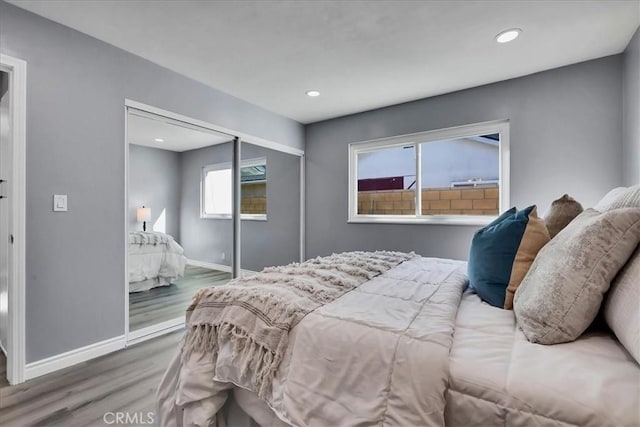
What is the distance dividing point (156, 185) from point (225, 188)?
0.78 metres

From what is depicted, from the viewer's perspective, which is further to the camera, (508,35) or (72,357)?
(508,35)

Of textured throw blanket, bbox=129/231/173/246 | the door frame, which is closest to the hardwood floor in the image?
the door frame

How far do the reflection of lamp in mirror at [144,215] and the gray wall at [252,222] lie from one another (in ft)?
1.12

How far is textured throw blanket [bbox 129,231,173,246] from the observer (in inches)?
105

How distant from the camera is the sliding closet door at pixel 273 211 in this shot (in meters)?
4.13

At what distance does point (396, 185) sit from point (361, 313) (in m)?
2.99

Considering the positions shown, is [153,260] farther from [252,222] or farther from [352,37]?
[352,37]

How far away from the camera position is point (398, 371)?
2.92 ft

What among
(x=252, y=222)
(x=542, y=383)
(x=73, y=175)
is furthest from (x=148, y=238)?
(x=542, y=383)

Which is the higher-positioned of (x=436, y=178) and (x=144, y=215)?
(x=436, y=178)

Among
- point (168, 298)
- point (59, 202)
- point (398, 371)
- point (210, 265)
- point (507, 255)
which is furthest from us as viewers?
point (210, 265)

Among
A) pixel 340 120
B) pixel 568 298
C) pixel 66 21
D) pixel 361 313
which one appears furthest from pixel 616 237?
pixel 340 120

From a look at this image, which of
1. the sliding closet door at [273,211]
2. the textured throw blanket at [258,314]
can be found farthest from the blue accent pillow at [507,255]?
the sliding closet door at [273,211]

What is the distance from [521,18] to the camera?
2.06 meters
